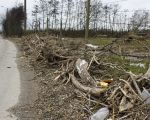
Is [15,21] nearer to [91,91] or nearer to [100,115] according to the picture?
[91,91]

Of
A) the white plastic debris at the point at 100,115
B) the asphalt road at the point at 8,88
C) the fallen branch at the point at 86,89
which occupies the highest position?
the fallen branch at the point at 86,89

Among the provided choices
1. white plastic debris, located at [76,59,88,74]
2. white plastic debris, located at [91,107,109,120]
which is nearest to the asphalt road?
white plastic debris, located at [91,107,109,120]

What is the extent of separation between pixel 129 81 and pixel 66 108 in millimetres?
1485

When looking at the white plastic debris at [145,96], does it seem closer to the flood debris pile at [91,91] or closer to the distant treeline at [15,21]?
the flood debris pile at [91,91]

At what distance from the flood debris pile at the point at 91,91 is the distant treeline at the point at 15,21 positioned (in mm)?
46754

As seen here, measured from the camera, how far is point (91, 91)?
9367mm

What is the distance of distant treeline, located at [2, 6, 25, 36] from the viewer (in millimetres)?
61188

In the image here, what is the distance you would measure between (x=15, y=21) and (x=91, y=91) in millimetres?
54350

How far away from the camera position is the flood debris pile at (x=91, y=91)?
7911 millimetres

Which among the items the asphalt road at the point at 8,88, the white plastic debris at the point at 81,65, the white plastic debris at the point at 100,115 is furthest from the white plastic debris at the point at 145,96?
the white plastic debris at the point at 81,65

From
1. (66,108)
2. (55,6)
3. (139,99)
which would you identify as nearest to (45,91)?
(66,108)

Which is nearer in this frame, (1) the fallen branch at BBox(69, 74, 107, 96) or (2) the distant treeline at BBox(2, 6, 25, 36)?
(1) the fallen branch at BBox(69, 74, 107, 96)

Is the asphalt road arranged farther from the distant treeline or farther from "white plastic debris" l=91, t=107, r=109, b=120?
the distant treeline

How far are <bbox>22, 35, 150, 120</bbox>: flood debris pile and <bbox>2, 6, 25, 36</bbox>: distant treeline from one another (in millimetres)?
46754
